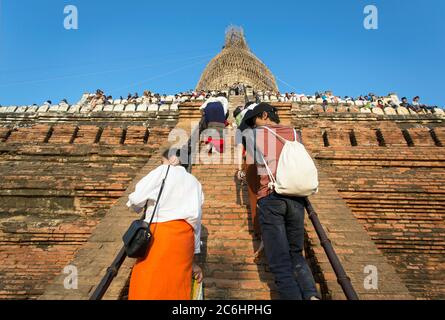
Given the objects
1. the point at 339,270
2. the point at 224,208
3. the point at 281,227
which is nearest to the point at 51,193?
the point at 224,208

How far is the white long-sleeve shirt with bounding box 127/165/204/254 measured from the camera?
2397 millimetres

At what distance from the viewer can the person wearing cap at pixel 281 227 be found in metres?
2.35

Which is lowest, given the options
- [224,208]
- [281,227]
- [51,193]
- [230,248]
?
[230,248]

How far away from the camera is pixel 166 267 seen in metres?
2.19

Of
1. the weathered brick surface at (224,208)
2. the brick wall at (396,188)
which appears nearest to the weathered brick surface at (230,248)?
the weathered brick surface at (224,208)

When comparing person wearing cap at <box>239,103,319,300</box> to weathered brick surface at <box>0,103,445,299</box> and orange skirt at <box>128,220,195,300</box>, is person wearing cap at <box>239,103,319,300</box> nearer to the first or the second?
weathered brick surface at <box>0,103,445,299</box>

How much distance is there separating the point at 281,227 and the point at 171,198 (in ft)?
3.02

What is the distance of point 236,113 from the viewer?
4.99 m

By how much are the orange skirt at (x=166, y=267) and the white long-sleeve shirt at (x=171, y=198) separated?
0.24ft

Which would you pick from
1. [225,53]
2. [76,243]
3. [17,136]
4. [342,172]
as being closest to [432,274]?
[342,172]

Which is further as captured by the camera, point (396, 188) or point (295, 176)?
point (396, 188)

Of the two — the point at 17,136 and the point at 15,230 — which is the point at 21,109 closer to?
the point at 17,136

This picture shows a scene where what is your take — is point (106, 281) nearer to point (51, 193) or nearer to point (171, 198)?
point (171, 198)

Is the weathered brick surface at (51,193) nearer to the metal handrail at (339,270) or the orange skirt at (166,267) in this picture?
the orange skirt at (166,267)
